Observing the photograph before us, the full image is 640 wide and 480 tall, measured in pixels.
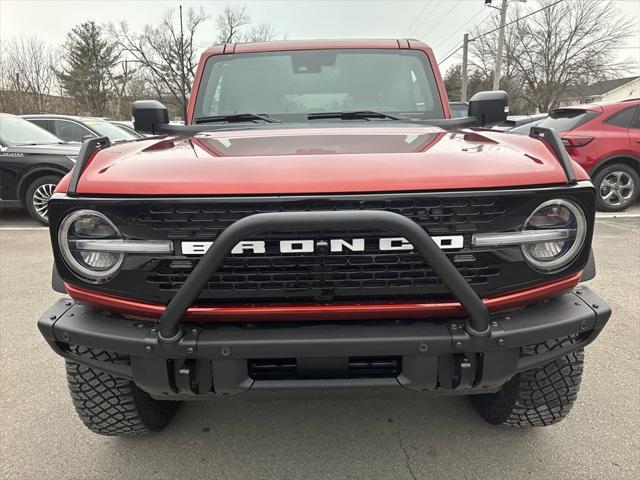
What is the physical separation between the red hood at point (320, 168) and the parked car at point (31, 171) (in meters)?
5.83

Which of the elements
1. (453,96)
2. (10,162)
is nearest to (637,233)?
(10,162)

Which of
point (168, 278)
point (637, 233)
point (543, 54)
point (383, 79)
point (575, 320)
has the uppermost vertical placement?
point (543, 54)

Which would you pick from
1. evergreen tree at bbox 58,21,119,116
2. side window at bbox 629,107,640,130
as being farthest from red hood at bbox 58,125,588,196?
evergreen tree at bbox 58,21,119,116

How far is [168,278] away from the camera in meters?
1.67

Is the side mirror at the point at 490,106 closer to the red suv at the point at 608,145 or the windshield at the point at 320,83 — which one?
the windshield at the point at 320,83

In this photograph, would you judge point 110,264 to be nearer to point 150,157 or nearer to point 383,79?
point 150,157

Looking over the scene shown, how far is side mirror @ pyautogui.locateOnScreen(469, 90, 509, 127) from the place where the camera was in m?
2.84

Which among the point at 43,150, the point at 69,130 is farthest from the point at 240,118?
the point at 69,130

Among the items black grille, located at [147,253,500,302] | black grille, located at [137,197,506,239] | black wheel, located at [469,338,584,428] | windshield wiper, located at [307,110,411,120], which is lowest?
black wheel, located at [469,338,584,428]

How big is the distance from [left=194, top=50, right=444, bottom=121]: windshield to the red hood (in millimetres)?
1106

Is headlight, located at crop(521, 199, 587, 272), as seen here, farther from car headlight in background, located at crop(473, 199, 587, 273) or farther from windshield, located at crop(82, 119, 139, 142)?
windshield, located at crop(82, 119, 139, 142)

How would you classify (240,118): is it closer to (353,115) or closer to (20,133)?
(353,115)

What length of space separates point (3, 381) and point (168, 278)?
1.94 meters

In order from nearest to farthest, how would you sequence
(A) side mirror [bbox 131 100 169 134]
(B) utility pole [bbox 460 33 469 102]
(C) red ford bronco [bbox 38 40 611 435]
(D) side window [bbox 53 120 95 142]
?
(C) red ford bronco [bbox 38 40 611 435] < (A) side mirror [bbox 131 100 169 134] < (D) side window [bbox 53 120 95 142] < (B) utility pole [bbox 460 33 469 102]
